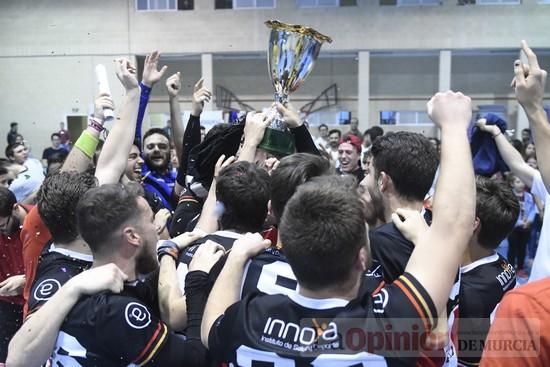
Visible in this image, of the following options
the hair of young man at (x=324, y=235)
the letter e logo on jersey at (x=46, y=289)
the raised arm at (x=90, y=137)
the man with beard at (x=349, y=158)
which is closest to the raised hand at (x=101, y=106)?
the raised arm at (x=90, y=137)

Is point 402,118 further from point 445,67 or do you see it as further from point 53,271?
point 53,271

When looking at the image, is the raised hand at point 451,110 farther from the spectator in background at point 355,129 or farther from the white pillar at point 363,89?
the white pillar at point 363,89

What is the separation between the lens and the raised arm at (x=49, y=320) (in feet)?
5.44

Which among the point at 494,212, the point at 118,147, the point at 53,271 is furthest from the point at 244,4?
the point at 53,271

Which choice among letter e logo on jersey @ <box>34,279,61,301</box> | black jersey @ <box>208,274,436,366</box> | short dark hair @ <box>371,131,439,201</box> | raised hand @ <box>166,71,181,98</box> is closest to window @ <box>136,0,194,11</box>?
raised hand @ <box>166,71,181,98</box>

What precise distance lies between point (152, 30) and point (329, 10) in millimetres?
6755

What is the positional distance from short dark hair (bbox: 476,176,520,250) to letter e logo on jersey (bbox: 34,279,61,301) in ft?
6.21

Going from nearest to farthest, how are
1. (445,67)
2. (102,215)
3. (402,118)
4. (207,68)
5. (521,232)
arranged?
(102,215), (521,232), (445,67), (207,68), (402,118)

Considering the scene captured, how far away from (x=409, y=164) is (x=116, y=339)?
1.25 metres

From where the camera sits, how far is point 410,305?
1320 millimetres

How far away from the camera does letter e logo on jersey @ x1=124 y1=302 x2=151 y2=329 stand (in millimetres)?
1653

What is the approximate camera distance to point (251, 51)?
760 inches

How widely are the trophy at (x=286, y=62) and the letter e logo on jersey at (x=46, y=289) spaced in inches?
57.8

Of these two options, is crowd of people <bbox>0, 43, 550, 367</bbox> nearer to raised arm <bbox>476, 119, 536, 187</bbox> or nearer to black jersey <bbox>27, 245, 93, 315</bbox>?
black jersey <bbox>27, 245, 93, 315</bbox>
